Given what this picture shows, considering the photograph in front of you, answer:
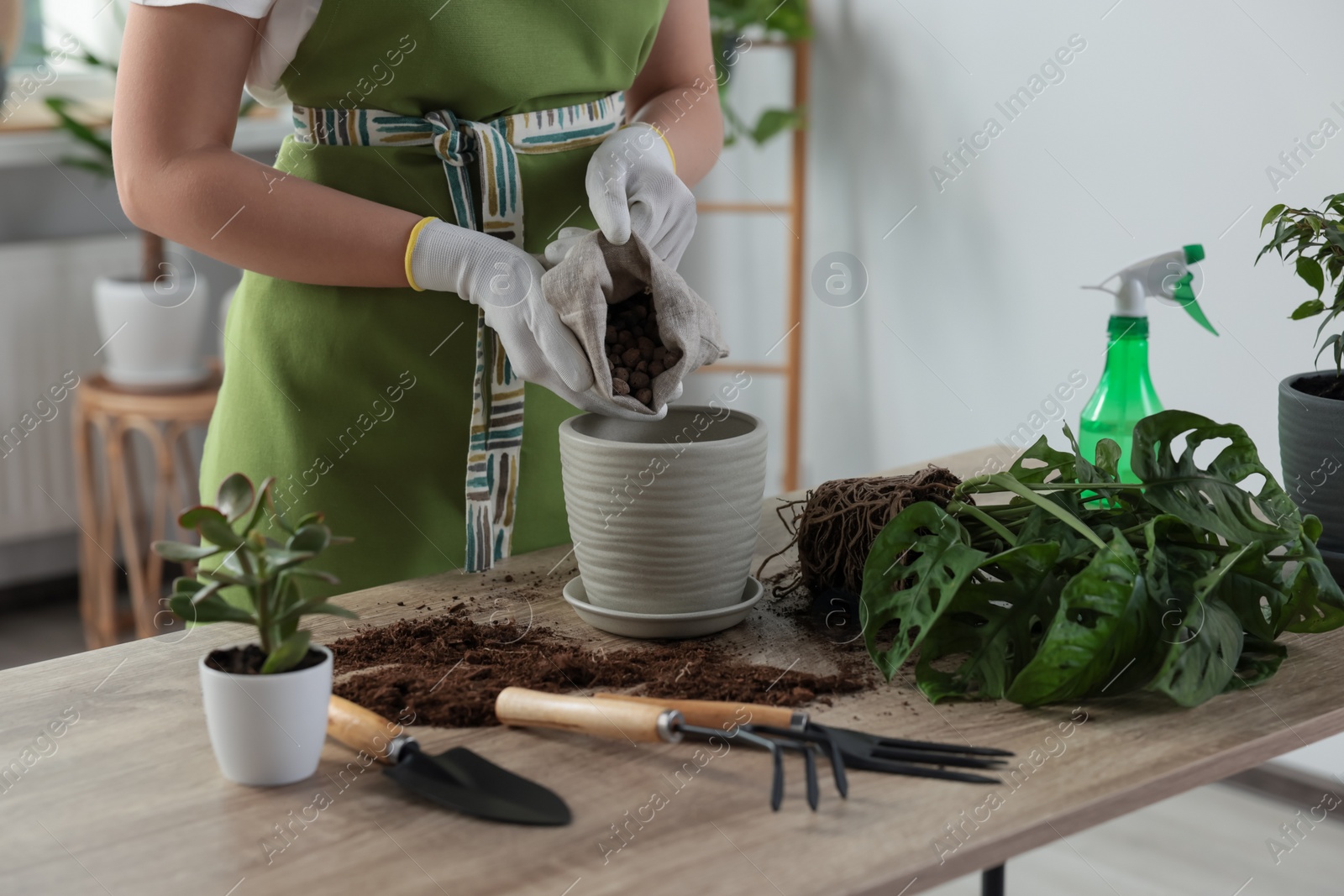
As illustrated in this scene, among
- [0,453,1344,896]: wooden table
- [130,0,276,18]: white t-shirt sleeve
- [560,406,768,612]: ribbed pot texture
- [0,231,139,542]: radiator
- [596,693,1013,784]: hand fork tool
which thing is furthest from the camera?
[0,231,139,542]: radiator

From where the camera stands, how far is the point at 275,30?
1113mm

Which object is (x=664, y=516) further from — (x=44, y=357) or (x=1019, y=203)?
(x=44, y=357)

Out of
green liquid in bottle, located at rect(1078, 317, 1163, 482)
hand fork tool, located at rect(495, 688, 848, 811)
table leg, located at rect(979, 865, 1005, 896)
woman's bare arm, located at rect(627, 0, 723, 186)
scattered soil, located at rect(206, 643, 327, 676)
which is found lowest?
table leg, located at rect(979, 865, 1005, 896)

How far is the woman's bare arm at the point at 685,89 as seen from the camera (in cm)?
135

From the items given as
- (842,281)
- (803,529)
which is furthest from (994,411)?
(803,529)

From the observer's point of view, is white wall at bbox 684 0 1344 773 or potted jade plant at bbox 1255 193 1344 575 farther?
white wall at bbox 684 0 1344 773

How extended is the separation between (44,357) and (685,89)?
7.10 ft

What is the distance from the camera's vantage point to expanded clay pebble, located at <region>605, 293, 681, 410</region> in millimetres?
996

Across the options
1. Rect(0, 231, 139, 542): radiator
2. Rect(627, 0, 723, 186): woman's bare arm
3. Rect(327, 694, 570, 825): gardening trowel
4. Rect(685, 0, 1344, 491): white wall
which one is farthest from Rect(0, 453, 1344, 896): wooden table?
Rect(0, 231, 139, 542): radiator

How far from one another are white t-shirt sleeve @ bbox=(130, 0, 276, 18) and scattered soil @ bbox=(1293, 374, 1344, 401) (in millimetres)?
927

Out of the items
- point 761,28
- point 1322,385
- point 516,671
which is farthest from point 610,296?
point 761,28

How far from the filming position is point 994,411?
251 cm

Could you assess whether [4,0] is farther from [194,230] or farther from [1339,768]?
[1339,768]

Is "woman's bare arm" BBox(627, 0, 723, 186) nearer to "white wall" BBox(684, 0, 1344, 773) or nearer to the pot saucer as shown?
the pot saucer
